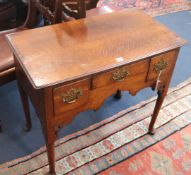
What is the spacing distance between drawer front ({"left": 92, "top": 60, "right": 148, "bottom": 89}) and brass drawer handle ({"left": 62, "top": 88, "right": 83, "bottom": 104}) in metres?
0.07

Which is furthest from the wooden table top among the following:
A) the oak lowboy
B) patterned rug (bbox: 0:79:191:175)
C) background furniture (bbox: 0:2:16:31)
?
background furniture (bbox: 0:2:16:31)

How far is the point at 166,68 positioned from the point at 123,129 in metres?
0.56

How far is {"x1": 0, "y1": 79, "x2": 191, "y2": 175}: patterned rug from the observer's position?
1386 millimetres

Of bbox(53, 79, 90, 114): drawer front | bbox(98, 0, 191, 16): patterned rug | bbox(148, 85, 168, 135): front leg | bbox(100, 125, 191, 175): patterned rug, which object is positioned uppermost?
bbox(53, 79, 90, 114): drawer front

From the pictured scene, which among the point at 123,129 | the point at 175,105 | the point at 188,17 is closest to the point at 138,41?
the point at 123,129

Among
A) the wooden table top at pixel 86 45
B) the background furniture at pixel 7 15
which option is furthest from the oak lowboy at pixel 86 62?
the background furniture at pixel 7 15

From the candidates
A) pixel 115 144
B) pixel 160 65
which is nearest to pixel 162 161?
pixel 115 144

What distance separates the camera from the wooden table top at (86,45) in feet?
3.19

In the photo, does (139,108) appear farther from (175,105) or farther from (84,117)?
(84,117)

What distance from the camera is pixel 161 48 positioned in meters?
1.13

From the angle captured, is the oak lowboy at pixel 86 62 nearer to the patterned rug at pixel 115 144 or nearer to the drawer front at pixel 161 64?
the drawer front at pixel 161 64

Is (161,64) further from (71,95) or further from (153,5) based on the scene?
(153,5)

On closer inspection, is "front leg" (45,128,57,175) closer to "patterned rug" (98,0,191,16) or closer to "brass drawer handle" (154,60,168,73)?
"brass drawer handle" (154,60,168,73)

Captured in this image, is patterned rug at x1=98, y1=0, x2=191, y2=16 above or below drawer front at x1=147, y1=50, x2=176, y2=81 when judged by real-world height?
below
